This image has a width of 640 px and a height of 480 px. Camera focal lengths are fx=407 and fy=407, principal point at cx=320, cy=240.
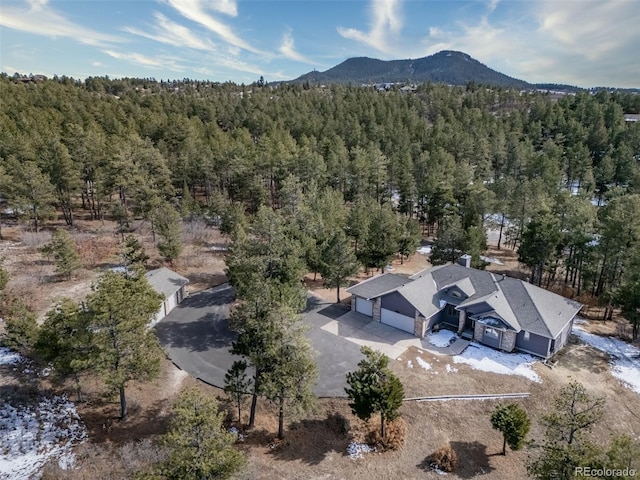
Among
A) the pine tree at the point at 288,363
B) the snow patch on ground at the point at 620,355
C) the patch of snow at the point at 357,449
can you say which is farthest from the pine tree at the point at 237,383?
the snow patch on ground at the point at 620,355

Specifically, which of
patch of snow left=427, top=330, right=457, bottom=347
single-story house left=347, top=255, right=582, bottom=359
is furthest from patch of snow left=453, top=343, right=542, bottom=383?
patch of snow left=427, top=330, right=457, bottom=347

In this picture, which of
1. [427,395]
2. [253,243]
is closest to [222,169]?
[253,243]

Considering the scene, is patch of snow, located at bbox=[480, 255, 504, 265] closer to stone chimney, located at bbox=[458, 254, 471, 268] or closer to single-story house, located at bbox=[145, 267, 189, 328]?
stone chimney, located at bbox=[458, 254, 471, 268]

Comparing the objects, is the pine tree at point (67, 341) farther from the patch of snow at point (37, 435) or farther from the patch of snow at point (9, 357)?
the patch of snow at point (9, 357)

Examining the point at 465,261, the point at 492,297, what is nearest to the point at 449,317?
the point at 492,297

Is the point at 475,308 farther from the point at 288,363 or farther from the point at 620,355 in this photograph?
the point at 288,363

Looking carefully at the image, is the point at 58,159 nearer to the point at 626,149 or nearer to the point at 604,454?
the point at 604,454
